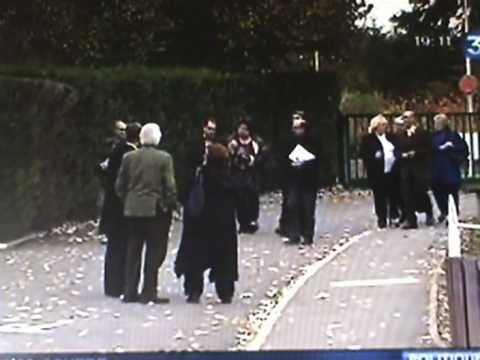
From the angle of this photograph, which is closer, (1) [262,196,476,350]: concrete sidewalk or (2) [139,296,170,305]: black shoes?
(1) [262,196,476,350]: concrete sidewalk

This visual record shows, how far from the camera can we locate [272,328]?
139 inches

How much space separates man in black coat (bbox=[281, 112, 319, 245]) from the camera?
368cm

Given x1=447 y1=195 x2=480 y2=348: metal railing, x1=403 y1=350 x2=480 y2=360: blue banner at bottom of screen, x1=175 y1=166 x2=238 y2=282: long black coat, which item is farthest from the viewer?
x1=175 y1=166 x2=238 y2=282: long black coat

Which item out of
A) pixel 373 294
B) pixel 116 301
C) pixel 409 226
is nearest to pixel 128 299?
pixel 116 301

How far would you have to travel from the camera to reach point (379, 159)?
3.66 metres

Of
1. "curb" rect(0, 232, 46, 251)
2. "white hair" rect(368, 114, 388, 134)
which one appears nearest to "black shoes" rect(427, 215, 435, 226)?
"white hair" rect(368, 114, 388, 134)

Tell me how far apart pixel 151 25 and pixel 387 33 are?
0.50m

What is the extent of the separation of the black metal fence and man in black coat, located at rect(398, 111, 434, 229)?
0.03 meters

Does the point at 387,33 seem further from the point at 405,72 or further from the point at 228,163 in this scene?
the point at 228,163

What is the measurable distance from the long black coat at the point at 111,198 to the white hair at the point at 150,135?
48mm

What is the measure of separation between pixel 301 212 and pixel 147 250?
338mm

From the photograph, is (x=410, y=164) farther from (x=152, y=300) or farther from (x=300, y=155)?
(x=152, y=300)

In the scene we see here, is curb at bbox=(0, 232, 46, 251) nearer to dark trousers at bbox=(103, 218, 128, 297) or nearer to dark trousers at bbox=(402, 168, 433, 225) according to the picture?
dark trousers at bbox=(103, 218, 128, 297)

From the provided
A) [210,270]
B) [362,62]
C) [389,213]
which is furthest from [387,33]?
[210,270]
